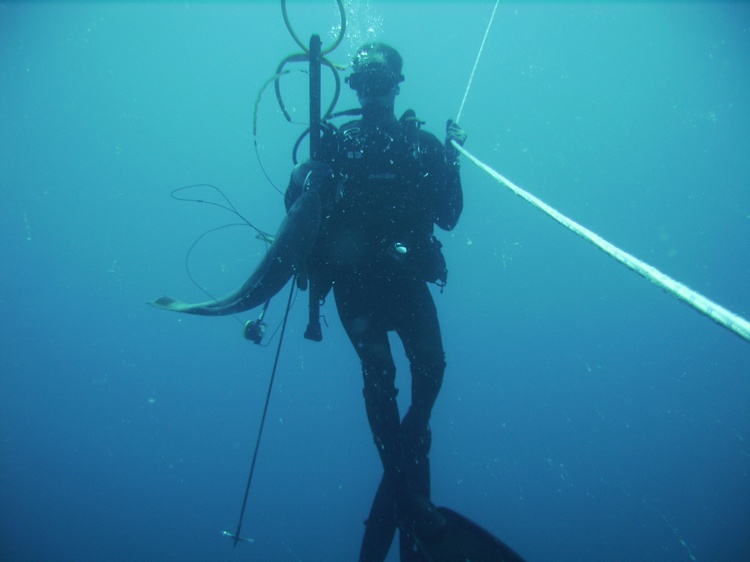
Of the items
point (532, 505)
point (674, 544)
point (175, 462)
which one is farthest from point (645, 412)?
point (175, 462)

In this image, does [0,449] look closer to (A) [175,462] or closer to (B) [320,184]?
(A) [175,462]

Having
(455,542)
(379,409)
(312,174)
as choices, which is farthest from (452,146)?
(455,542)

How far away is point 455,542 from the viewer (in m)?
2.43

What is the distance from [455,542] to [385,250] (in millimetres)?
2392

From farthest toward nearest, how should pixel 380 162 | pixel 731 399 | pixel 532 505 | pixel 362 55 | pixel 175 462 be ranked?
pixel 731 399 → pixel 175 462 → pixel 532 505 → pixel 362 55 → pixel 380 162

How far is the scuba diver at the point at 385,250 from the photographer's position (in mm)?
3119

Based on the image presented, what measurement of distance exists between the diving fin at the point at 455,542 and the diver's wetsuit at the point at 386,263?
547 mm

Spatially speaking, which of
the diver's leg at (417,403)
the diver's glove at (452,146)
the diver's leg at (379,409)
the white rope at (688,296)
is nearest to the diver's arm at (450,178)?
the diver's glove at (452,146)

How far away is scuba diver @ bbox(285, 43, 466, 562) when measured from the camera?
123 inches

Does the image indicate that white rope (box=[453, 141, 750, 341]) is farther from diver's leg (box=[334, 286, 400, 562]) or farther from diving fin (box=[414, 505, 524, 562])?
diver's leg (box=[334, 286, 400, 562])

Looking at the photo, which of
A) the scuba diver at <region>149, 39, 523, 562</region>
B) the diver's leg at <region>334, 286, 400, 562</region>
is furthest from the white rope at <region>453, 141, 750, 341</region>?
the diver's leg at <region>334, 286, 400, 562</region>

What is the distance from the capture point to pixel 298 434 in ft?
91.5

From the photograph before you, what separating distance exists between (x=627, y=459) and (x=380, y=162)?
44641 millimetres

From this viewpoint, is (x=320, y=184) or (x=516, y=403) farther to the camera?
(x=516, y=403)
